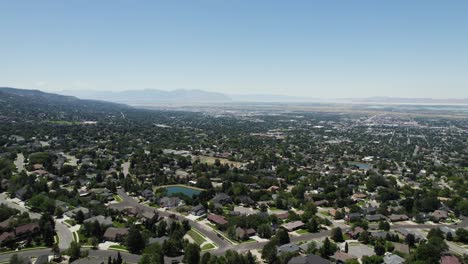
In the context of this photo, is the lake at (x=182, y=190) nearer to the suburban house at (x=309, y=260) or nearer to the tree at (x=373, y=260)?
the suburban house at (x=309, y=260)

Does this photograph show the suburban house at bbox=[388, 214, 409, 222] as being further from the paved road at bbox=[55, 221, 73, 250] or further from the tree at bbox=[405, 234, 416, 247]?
the paved road at bbox=[55, 221, 73, 250]

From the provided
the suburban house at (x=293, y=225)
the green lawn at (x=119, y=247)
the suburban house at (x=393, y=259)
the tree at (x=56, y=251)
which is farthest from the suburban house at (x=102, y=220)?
the suburban house at (x=393, y=259)

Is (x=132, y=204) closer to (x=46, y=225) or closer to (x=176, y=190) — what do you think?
(x=176, y=190)

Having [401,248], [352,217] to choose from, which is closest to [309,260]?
[401,248]

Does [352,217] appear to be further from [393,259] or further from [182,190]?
[182,190]

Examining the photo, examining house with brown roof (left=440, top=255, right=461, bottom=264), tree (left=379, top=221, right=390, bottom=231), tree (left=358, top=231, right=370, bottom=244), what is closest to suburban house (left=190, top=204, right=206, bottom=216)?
tree (left=358, top=231, right=370, bottom=244)

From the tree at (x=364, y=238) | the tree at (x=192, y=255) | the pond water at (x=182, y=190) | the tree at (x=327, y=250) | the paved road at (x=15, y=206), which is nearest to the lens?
the tree at (x=192, y=255)

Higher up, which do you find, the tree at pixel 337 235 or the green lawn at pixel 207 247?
the tree at pixel 337 235
